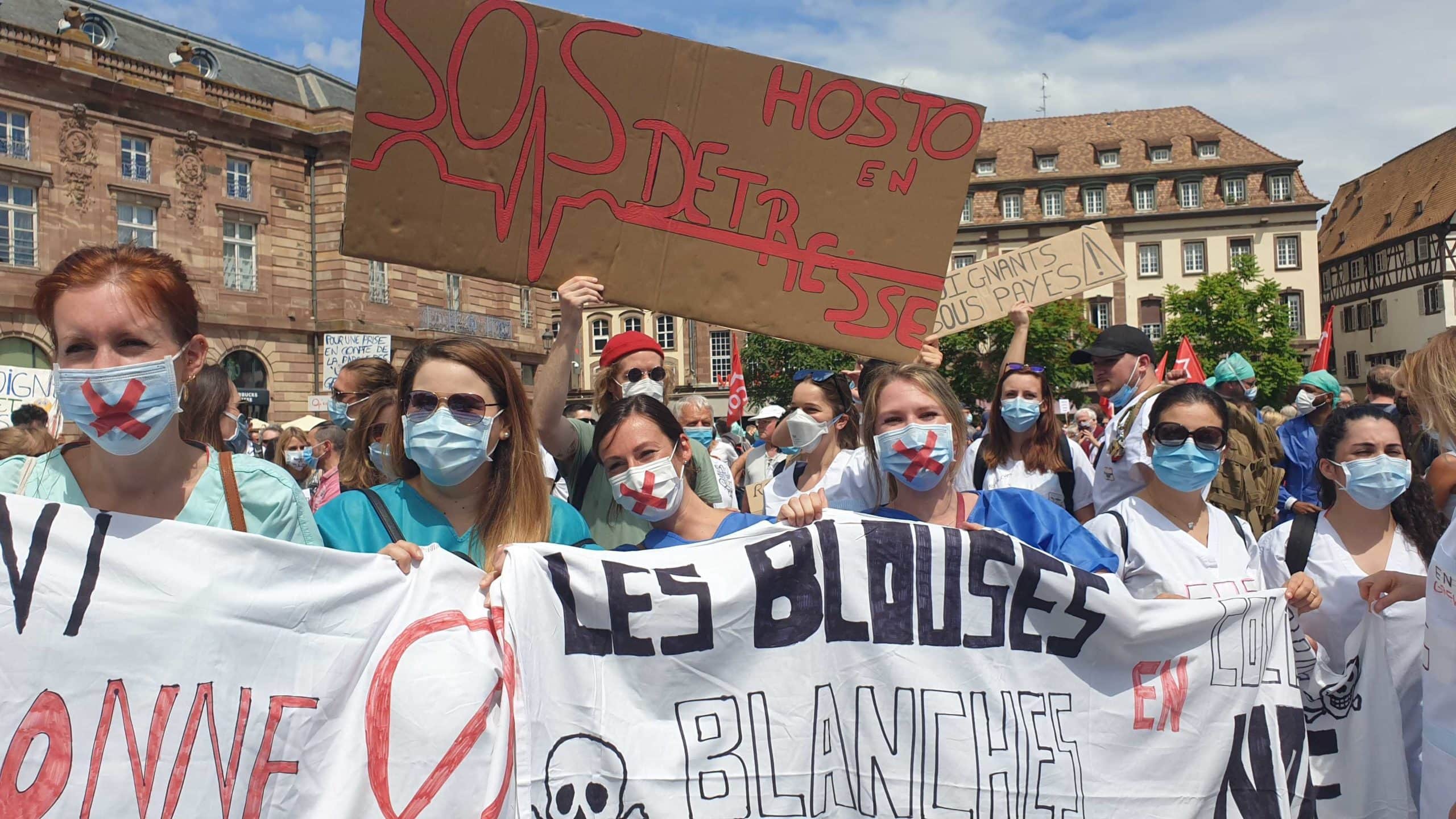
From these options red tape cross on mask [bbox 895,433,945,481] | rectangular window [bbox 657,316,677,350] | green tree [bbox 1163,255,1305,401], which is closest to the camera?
red tape cross on mask [bbox 895,433,945,481]

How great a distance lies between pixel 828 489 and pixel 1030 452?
1.19 meters

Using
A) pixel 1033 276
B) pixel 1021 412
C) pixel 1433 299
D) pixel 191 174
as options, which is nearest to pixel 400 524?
pixel 1021 412

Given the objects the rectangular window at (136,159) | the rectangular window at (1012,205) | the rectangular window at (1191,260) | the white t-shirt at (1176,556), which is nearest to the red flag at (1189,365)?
the white t-shirt at (1176,556)

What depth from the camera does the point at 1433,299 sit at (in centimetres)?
5231

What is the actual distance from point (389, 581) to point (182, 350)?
2.32 ft

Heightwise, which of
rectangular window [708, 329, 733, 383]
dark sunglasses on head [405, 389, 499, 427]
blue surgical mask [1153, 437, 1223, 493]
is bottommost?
blue surgical mask [1153, 437, 1223, 493]

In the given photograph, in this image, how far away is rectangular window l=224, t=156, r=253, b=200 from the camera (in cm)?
3058

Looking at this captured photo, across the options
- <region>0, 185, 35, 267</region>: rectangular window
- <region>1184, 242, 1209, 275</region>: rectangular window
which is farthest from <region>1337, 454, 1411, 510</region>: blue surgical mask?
<region>1184, 242, 1209, 275</region>: rectangular window

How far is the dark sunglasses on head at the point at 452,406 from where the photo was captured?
9.52 feet

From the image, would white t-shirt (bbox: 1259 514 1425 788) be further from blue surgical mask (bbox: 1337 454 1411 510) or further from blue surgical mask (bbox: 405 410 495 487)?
blue surgical mask (bbox: 405 410 495 487)

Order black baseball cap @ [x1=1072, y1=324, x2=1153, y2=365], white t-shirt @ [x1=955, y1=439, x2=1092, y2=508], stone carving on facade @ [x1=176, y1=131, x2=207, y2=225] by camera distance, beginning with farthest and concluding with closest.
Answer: stone carving on facade @ [x1=176, y1=131, x2=207, y2=225] → black baseball cap @ [x1=1072, y1=324, x2=1153, y2=365] → white t-shirt @ [x1=955, y1=439, x2=1092, y2=508]

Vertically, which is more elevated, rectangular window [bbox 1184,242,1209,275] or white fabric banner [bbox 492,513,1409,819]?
rectangular window [bbox 1184,242,1209,275]

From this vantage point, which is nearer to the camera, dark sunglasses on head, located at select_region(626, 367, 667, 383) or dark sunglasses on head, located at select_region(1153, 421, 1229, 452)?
dark sunglasses on head, located at select_region(1153, 421, 1229, 452)

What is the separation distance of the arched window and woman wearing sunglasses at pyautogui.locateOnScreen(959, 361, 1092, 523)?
85.2 ft
